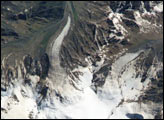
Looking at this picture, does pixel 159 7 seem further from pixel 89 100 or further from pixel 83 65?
pixel 89 100

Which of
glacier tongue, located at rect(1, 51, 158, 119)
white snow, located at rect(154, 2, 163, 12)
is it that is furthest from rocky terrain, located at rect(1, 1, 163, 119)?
white snow, located at rect(154, 2, 163, 12)

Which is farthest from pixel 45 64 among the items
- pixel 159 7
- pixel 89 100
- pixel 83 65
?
pixel 159 7

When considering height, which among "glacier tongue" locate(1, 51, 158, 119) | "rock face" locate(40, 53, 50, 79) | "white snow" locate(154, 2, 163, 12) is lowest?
"glacier tongue" locate(1, 51, 158, 119)

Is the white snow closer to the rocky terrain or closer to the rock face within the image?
the rocky terrain

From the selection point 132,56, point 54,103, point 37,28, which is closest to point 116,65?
point 132,56

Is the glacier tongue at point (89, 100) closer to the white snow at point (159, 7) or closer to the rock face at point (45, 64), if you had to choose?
the rock face at point (45, 64)

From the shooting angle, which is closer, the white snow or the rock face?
the rock face

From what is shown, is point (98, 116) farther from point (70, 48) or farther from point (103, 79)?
point (70, 48)

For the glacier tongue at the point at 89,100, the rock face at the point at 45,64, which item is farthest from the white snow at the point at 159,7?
the rock face at the point at 45,64
